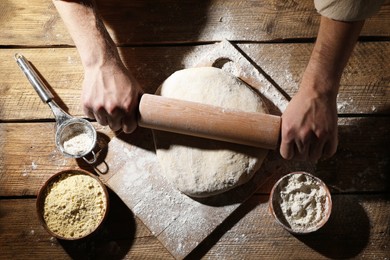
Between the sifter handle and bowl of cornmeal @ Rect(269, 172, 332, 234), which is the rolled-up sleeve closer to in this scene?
bowl of cornmeal @ Rect(269, 172, 332, 234)

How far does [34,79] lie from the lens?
4.56 ft

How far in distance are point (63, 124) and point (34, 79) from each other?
203 millimetres

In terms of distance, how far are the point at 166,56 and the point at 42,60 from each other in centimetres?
A: 46

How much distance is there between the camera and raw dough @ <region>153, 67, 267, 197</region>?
1237 millimetres

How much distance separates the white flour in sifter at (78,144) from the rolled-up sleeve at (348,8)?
0.85 m

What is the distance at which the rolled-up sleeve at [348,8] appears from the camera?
1.08m

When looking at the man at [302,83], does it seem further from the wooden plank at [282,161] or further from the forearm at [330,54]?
the wooden plank at [282,161]

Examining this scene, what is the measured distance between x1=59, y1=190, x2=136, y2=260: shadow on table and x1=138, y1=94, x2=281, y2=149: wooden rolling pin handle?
352mm

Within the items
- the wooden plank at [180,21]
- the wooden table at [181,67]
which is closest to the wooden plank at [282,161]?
the wooden table at [181,67]

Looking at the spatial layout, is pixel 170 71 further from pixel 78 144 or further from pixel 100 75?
pixel 78 144

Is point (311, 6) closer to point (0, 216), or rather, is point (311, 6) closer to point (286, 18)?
point (286, 18)

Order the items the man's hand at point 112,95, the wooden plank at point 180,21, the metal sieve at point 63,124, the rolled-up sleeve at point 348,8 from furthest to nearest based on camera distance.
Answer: the wooden plank at point 180,21
the metal sieve at point 63,124
the man's hand at point 112,95
the rolled-up sleeve at point 348,8

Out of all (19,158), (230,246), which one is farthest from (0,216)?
(230,246)

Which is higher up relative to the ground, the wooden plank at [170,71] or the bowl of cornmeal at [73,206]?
the wooden plank at [170,71]
